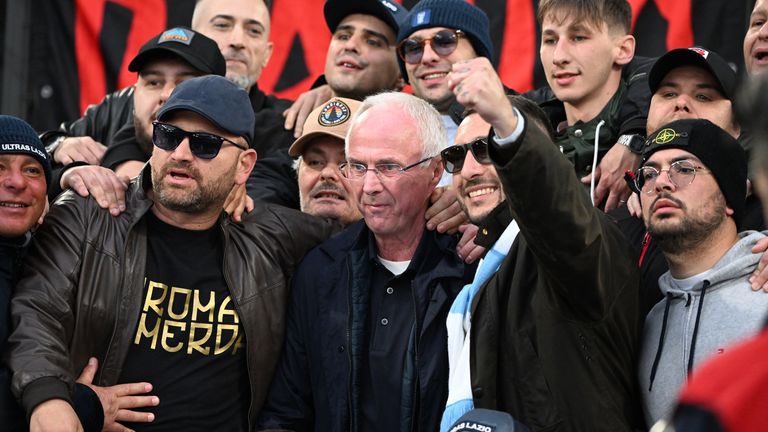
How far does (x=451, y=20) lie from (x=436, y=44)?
132 mm

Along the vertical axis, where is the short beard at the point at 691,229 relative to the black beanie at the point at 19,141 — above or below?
below

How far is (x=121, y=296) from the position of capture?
370 cm

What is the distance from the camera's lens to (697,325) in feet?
10.2

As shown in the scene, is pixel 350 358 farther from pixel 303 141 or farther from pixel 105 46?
pixel 105 46

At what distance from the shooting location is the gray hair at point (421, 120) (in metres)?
3.97

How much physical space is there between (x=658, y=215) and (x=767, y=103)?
6.17ft

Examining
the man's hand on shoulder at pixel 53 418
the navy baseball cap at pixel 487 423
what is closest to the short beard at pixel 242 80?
the man's hand on shoulder at pixel 53 418

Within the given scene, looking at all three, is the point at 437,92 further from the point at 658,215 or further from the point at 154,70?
the point at 658,215

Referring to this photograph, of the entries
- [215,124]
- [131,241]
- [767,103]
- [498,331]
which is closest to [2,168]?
[131,241]

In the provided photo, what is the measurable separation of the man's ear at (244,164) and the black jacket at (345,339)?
1.31 ft

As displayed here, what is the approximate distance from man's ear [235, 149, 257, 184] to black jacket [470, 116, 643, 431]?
1210mm

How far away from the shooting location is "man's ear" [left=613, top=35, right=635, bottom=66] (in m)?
4.58

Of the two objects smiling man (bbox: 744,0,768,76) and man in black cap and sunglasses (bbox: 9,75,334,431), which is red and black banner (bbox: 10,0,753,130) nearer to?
man in black cap and sunglasses (bbox: 9,75,334,431)

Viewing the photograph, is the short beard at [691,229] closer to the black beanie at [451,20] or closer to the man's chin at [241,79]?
the black beanie at [451,20]
